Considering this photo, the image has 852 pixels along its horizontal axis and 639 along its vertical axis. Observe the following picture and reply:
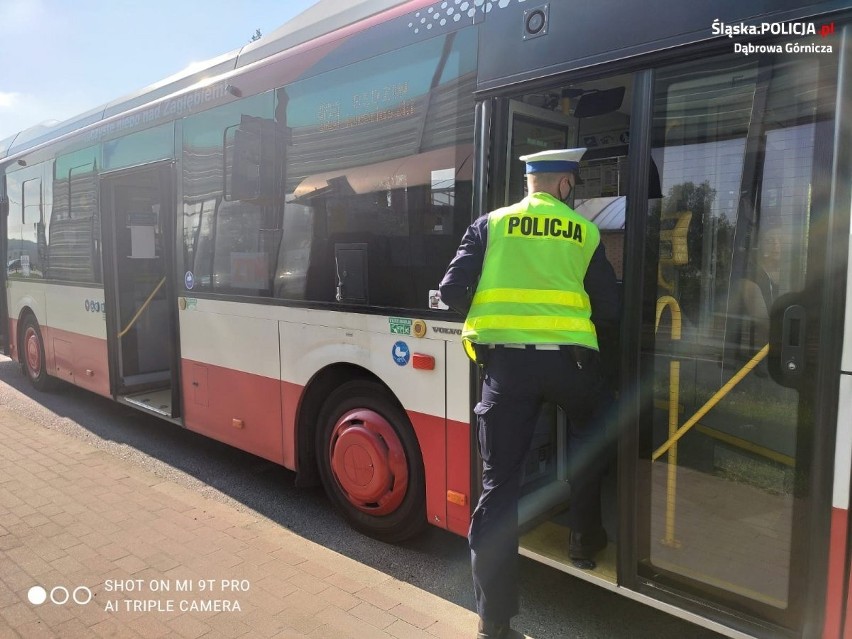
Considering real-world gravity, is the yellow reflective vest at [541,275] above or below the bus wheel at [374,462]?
above

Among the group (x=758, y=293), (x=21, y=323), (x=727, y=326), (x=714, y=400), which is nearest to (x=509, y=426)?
(x=714, y=400)

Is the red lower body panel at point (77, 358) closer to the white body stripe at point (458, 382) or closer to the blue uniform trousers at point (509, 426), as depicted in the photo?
the white body stripe at point (458, 382)

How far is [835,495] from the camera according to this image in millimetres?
2221

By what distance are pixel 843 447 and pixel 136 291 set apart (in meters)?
6.36

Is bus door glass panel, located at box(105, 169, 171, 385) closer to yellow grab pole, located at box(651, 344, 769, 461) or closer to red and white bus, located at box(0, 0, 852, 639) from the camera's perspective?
red and white bus, located at box(0, 0, 852, 639)

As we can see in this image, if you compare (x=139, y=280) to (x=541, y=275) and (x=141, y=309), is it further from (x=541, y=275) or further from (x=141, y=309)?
(x=541, y=275)

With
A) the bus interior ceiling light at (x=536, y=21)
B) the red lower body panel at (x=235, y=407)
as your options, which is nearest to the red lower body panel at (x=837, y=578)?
the bus interior ceiling light at (x=536, y=21)

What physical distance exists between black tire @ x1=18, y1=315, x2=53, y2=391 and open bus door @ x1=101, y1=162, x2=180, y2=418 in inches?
74.1

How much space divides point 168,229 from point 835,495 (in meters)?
4.80

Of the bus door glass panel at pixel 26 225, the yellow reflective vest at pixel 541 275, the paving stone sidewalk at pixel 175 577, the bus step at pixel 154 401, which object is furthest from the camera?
the bus door glass panel at pixel 26 225

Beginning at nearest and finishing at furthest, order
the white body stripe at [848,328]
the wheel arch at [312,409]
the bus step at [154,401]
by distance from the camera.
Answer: the white body stripe at [848,328] → the wheel arch at [312,409] → the bus step at [154,401]

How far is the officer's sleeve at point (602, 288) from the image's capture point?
8.84 ft

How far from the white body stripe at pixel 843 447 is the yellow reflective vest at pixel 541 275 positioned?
89cm

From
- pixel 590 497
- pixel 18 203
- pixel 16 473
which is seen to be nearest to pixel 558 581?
pixel 590 497
